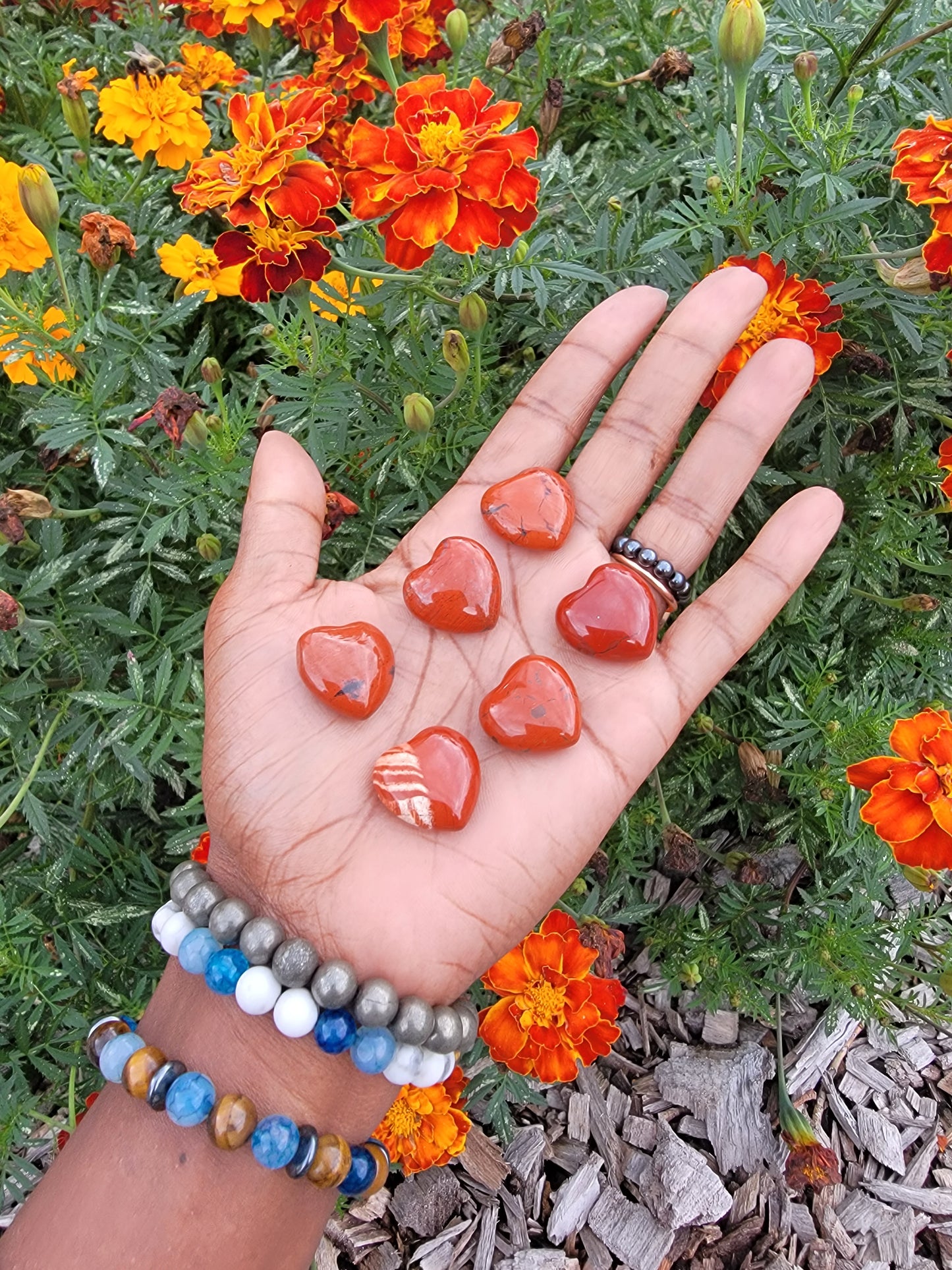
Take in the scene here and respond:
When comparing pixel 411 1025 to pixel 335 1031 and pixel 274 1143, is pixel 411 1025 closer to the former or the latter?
pixel 335 1031

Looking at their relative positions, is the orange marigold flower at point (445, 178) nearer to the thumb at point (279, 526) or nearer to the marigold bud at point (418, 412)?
the marigold bud at point (418, 412)

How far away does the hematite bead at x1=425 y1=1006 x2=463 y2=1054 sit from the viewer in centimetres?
128

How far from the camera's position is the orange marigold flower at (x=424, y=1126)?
5.04 feet

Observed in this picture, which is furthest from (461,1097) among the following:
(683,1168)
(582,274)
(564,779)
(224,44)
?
(224,44)

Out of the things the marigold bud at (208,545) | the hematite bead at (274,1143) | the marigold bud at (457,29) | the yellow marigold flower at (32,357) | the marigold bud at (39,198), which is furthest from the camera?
the marigold bud at (457,29)

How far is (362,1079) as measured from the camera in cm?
134

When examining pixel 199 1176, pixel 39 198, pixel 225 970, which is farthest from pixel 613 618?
pixel 39 198

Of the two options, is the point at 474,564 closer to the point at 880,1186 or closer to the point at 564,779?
the point at 564,779

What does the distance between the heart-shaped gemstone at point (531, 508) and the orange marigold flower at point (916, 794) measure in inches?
24.3

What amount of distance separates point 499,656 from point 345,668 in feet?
0.99

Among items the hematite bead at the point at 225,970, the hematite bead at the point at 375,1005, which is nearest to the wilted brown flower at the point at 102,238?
the hematite bead at the point at 225,970

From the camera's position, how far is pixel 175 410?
1689mm

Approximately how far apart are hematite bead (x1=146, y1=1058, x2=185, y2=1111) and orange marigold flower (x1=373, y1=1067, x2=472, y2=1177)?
40cm

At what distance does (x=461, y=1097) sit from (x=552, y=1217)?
1.07 feet
